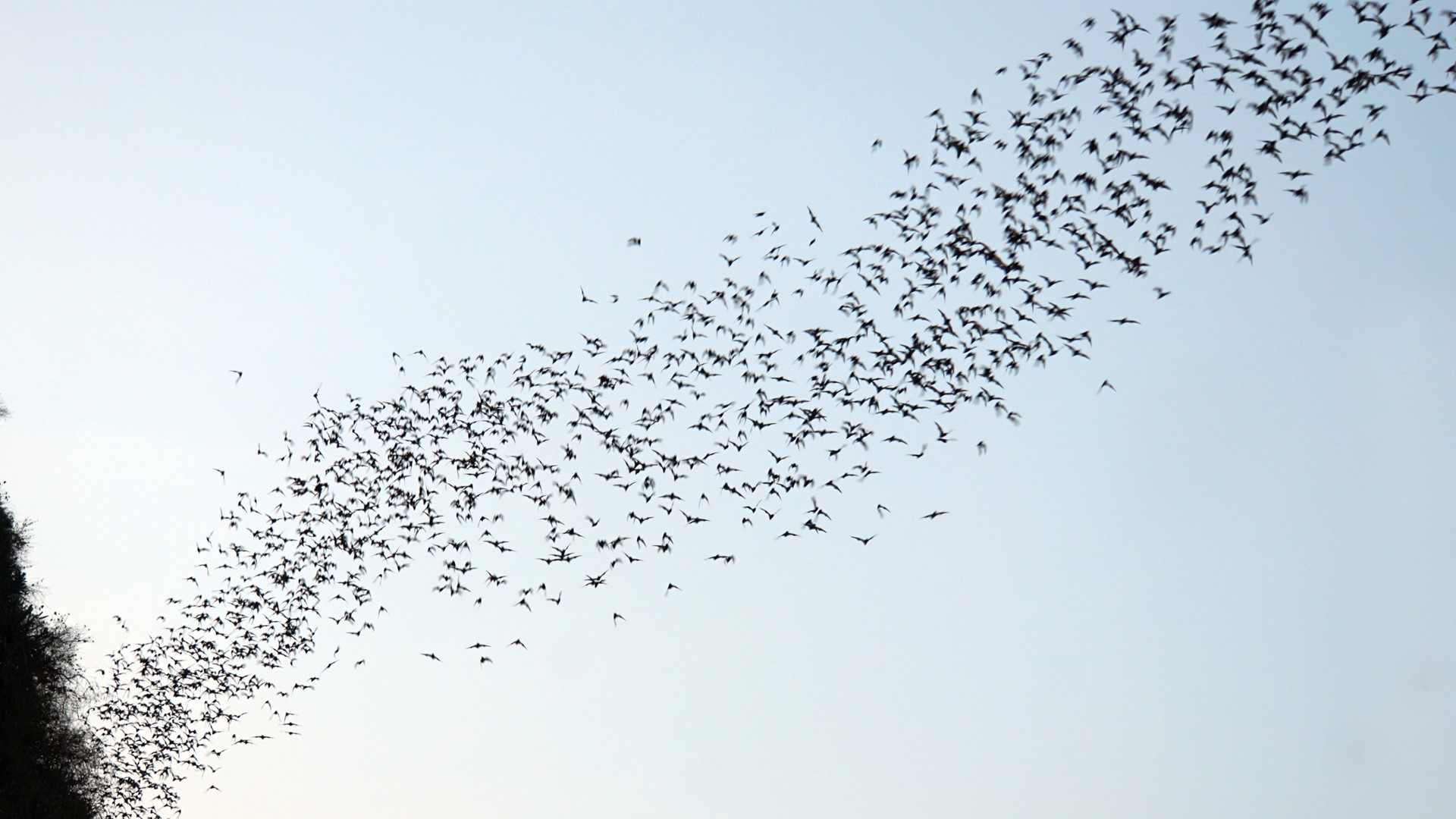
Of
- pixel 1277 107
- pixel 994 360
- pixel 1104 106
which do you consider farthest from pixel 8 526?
pixel 1277 107

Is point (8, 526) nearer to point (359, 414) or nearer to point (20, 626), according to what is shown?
point (20, 626)

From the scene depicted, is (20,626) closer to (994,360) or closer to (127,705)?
(127,705)

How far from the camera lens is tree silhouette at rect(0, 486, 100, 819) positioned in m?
36.2

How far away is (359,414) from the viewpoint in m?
27.8

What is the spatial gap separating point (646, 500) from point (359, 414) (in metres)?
8.02

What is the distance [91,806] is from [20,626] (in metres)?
6.40

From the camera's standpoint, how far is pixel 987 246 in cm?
2259

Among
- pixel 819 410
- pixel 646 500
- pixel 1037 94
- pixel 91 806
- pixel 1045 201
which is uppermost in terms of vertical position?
pixel 1037 94

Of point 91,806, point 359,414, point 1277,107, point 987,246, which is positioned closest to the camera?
point 1277,107

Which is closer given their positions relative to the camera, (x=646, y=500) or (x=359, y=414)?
(x=646, y=500)

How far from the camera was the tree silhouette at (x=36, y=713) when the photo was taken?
36188mm

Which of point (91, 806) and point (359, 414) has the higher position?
point (359, 414)

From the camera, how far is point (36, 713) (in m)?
37.9

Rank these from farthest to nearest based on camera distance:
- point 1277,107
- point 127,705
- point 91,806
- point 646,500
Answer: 1. point 91,806
2. point 127,705
3. point 646,500
4. point 1277,107
